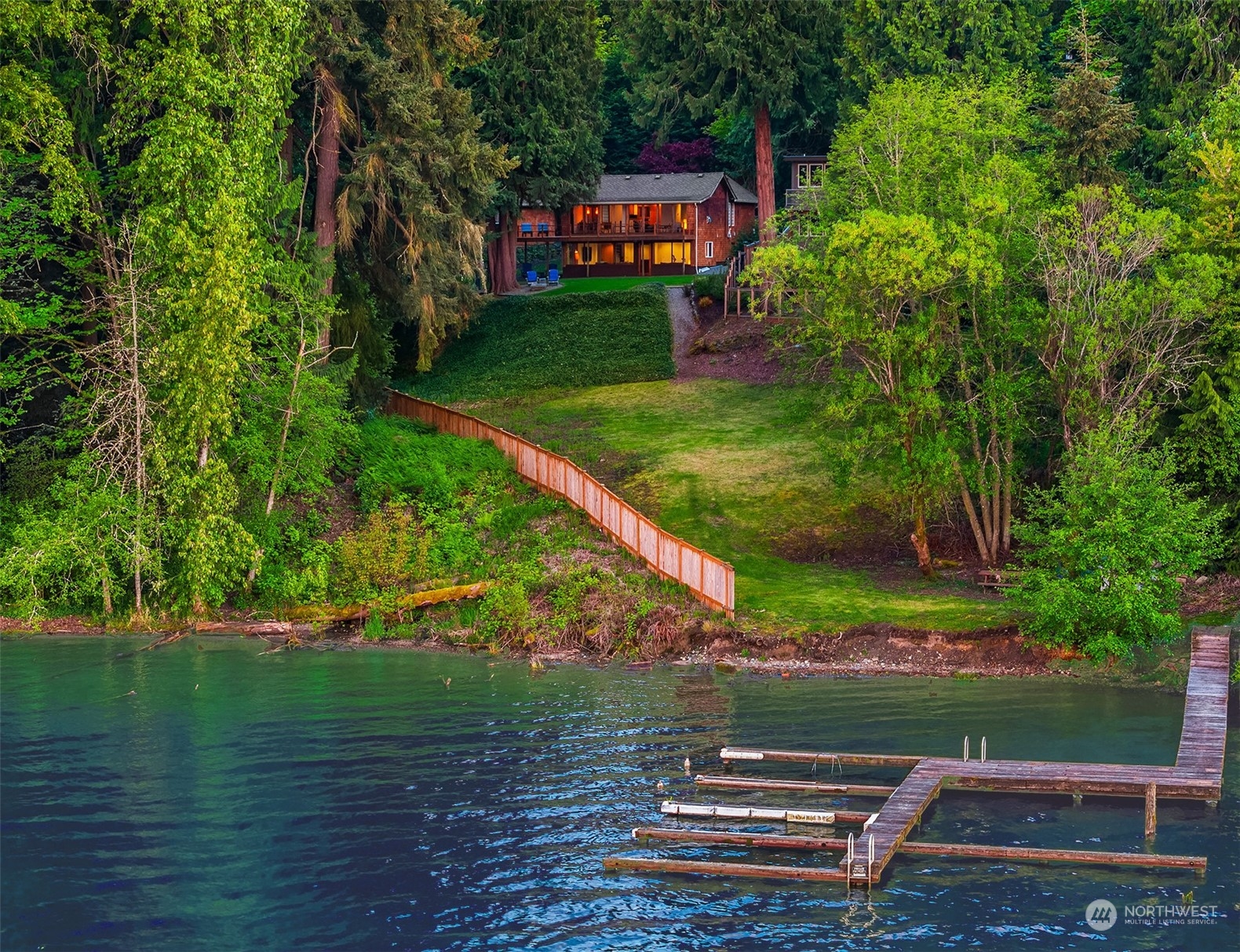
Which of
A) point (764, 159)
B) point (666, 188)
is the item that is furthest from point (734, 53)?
point (666, 188)

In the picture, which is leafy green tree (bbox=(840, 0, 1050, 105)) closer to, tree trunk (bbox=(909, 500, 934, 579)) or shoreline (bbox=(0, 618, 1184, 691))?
tree trunk (bbox=(909, 500, 934, 579))

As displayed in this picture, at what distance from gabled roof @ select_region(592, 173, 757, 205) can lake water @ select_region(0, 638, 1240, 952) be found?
51713mm

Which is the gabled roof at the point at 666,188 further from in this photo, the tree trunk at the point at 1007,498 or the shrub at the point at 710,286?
the tree trunk at the point at 1007,498

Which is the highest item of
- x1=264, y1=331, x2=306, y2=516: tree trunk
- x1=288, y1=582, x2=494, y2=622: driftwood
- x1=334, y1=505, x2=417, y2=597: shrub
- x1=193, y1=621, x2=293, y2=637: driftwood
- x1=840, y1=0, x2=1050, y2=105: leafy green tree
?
x1=840, y1=0, x2=1050, y2=105: leafy green tree

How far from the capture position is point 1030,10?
62406mm

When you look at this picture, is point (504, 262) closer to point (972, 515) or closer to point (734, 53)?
point (734, 53)

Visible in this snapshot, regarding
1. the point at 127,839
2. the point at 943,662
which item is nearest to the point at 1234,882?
the point at 943,662

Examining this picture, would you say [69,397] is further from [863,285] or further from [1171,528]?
[1171,528]

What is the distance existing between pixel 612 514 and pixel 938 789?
58.1 feet

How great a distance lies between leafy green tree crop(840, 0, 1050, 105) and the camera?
60.1 m

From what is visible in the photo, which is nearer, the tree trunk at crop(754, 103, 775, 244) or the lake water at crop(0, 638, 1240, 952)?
the lake water at crop(0, 638, 1240, 952)

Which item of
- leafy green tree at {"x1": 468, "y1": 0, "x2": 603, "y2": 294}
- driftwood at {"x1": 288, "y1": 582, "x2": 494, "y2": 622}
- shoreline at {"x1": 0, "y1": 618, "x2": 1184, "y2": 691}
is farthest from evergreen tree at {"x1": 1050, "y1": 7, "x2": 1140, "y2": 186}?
leafy green tree at {"x1": 468, "y1": 0, "x2": 603, "y2": 294}

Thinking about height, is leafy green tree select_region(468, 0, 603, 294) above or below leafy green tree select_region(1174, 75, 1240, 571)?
above

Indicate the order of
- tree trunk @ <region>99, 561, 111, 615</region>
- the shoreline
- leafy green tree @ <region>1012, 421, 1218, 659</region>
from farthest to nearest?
1. tree trunk @ <region>99, 561, 111, 615</region>
2. the shoreline
3. leafy green tree @ <region>1012, 421, 1218, 659</region>
